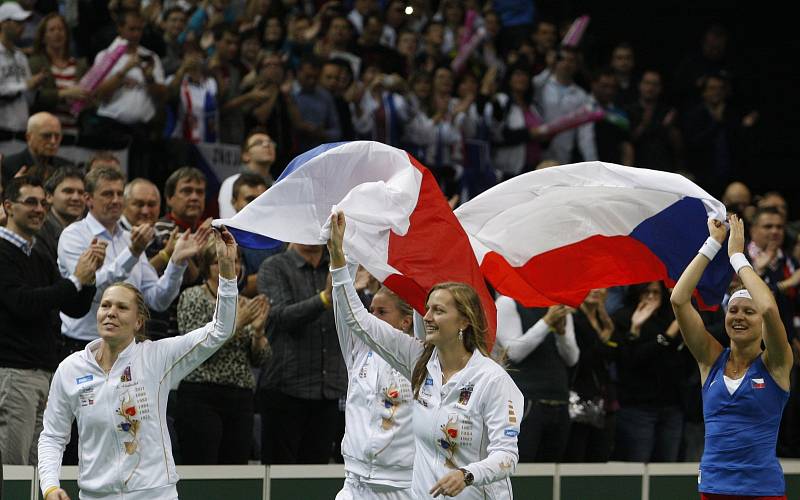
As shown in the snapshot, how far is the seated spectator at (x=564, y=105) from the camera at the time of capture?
1558 cm

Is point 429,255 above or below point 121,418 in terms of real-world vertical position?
above

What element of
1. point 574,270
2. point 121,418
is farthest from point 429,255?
point 121,418

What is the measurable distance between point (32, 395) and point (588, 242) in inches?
139

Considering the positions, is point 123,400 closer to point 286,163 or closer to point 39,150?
point 39,150

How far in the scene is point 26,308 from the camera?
822 cm

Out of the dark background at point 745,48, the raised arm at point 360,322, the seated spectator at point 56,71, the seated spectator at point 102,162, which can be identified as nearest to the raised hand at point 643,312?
the raised arm at point 360,322

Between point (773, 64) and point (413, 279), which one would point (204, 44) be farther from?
point (773, 64)

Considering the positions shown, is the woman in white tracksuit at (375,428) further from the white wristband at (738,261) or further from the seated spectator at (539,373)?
the seated spectator at (539,373)

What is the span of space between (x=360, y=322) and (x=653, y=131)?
10.3m

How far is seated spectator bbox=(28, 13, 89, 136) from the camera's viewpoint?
37.5 ft

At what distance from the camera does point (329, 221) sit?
6.91 meters

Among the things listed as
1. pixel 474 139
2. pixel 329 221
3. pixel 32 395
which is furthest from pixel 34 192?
pixel 474 139

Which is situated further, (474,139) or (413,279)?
(474,139)

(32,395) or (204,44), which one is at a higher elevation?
(204,44)
